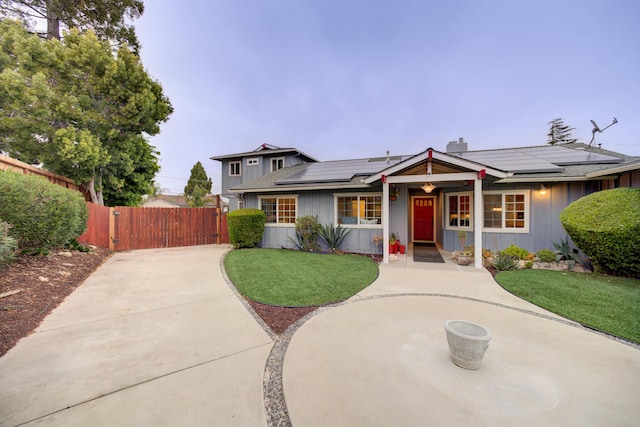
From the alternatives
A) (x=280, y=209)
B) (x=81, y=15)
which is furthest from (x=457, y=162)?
(x=81, y=15)

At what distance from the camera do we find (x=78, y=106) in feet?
28.5

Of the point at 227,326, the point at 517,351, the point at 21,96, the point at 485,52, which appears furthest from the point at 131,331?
the point at 485,52

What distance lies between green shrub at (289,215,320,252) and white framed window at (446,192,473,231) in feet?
16.9

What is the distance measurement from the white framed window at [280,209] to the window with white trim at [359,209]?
2.00m

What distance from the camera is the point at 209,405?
1965 mm

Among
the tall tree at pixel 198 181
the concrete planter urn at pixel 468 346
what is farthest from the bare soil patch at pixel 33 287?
the tall tree at pixel 198 181

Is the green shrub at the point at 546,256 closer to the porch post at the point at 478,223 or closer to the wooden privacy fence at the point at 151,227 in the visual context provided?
the porch post at the point at 478,223

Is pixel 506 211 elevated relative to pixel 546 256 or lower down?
elevated

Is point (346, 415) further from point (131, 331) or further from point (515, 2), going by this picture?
point (515, 2)

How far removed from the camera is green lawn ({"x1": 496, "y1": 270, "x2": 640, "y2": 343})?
351 centimetres

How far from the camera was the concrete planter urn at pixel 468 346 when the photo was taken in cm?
236

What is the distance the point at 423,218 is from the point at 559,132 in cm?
3637

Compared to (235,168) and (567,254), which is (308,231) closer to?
(567,254)

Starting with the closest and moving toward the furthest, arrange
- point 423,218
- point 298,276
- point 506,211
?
point 298,276 < point 506,211 < point 423,218
